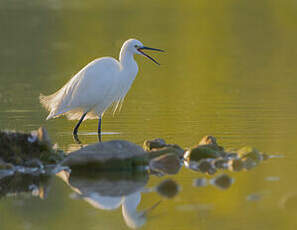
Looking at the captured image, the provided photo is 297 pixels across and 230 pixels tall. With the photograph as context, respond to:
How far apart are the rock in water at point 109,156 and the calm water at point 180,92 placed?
0.48m

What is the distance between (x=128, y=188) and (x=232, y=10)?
2923cm

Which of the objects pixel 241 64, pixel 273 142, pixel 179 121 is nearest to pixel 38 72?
pixel 241 64

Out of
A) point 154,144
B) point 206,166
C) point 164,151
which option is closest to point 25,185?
point 164,151

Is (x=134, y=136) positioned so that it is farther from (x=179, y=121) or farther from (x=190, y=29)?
(x=190, y=29)

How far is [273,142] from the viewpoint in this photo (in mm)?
10430

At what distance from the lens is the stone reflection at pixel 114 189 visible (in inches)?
286

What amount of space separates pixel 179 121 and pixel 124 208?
16.3 ft

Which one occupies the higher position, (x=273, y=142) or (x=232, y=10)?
(x=232, y=10)

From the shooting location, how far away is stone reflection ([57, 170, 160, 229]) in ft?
23.8

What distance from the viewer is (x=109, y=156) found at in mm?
8758

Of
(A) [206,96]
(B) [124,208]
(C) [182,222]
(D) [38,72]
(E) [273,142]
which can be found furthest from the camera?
(D) [38,72]

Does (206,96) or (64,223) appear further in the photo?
(206,96)

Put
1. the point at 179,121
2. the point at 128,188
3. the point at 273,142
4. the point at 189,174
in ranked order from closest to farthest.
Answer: the point at 128,188 → the point at 189,174 → the point at 273,142 → the point at 179,121

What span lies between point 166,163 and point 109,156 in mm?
782
